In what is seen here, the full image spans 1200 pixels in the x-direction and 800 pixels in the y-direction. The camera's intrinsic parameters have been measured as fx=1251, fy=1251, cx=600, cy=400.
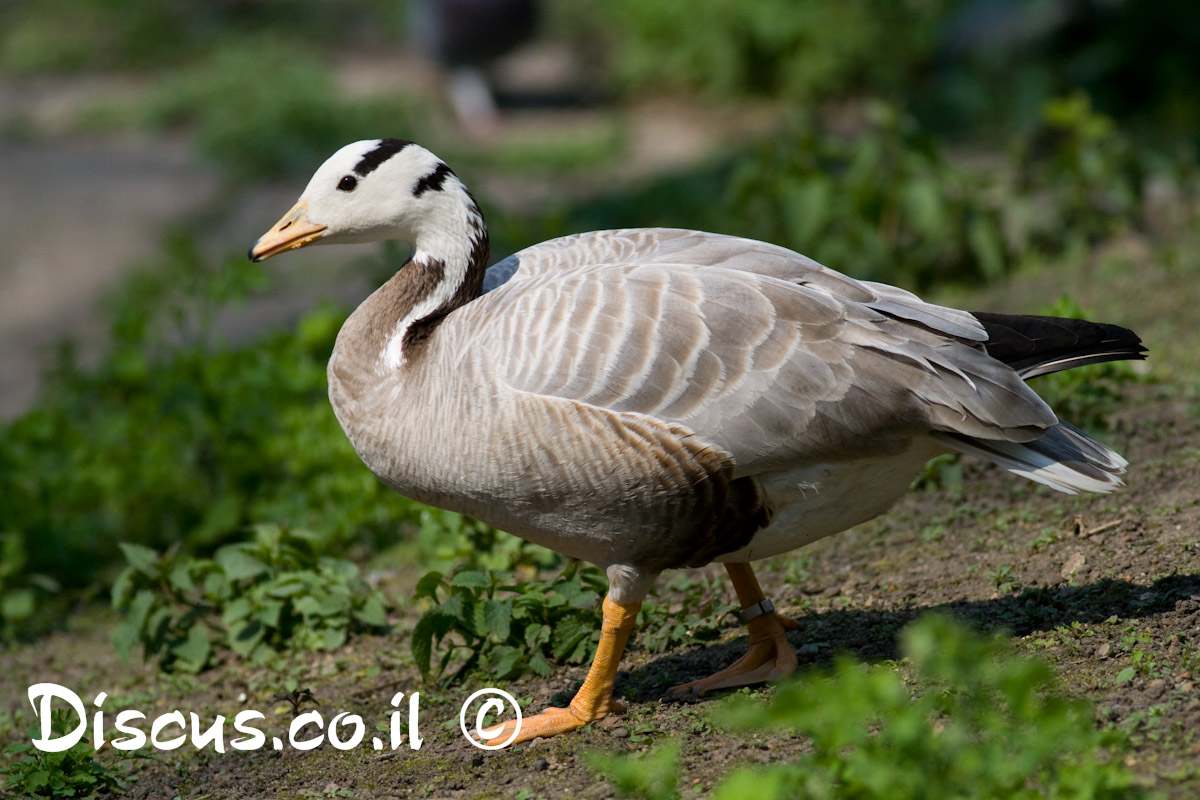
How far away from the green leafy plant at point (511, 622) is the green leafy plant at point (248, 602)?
2.27 ft

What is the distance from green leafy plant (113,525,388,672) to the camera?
16.0ft

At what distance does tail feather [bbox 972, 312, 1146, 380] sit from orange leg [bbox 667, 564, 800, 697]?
1.08 meters

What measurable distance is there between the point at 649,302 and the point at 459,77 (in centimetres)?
1159

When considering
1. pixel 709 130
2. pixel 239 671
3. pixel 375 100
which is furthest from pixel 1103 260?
pixel 375 100

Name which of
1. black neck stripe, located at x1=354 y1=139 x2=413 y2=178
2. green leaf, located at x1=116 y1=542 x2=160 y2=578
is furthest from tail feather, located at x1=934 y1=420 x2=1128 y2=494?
green leaf, located at x1=116 y1=542 x2=160 y2=578

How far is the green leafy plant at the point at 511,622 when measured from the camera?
419 centimetres

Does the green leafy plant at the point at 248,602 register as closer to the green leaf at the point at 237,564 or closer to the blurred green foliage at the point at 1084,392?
the green leaf at the point at 237,564

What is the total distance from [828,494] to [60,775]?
2414 millimetres

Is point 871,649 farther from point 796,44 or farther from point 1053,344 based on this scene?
point 796,44

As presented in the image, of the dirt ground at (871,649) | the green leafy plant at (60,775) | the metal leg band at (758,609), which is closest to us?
the dirt ground at (871,649)

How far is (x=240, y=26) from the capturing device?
17.7m

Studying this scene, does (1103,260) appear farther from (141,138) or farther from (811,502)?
(141,138)

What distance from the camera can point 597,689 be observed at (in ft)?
12.5

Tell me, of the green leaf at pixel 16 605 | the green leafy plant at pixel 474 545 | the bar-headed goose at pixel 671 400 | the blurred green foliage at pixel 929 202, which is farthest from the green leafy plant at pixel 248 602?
the blurred green foliage at pixel 929 202
